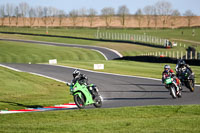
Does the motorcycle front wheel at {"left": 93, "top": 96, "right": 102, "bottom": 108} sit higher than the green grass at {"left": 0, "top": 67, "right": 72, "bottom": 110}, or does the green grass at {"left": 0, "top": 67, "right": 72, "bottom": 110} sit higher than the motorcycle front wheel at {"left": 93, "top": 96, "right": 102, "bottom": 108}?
the motorcycle front wheel at {"left": 93, "top": 96, "right": 102, "bottom": 108}

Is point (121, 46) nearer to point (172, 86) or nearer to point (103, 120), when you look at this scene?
point (172, 86)

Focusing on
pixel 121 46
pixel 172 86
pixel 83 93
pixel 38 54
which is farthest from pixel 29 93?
pixel 121 46

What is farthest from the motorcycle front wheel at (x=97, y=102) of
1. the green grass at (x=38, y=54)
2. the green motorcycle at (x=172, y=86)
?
the green grass at (x=38, y=54)

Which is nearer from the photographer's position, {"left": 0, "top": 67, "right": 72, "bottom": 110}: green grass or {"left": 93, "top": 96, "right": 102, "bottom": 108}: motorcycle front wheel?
{"left": 93, "top": 96, "right": 102, "bottom": 108}: motorcycle front wheel

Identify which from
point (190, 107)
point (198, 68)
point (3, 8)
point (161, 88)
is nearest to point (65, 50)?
point (198, 68)

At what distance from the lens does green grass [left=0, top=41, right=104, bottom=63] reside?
2125 inches

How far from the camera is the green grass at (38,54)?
177ft

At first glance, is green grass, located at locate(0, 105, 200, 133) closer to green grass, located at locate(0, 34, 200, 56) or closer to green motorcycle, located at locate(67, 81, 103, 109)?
green motorcycle, located at locate(67, 81, 103, 109)

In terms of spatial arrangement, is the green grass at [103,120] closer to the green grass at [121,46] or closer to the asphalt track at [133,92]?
the asphalt track at [133,92]

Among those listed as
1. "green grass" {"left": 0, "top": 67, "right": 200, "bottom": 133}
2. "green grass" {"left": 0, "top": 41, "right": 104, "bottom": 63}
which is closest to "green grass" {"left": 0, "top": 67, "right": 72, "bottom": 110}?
"green grass" {"left": 0, "top": 67, "right": 200, "bottom": 133}

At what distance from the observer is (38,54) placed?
194 feet

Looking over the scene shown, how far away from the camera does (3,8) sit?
6289 inches

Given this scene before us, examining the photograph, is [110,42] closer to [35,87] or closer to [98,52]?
[98,52]

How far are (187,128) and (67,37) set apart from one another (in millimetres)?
78935
